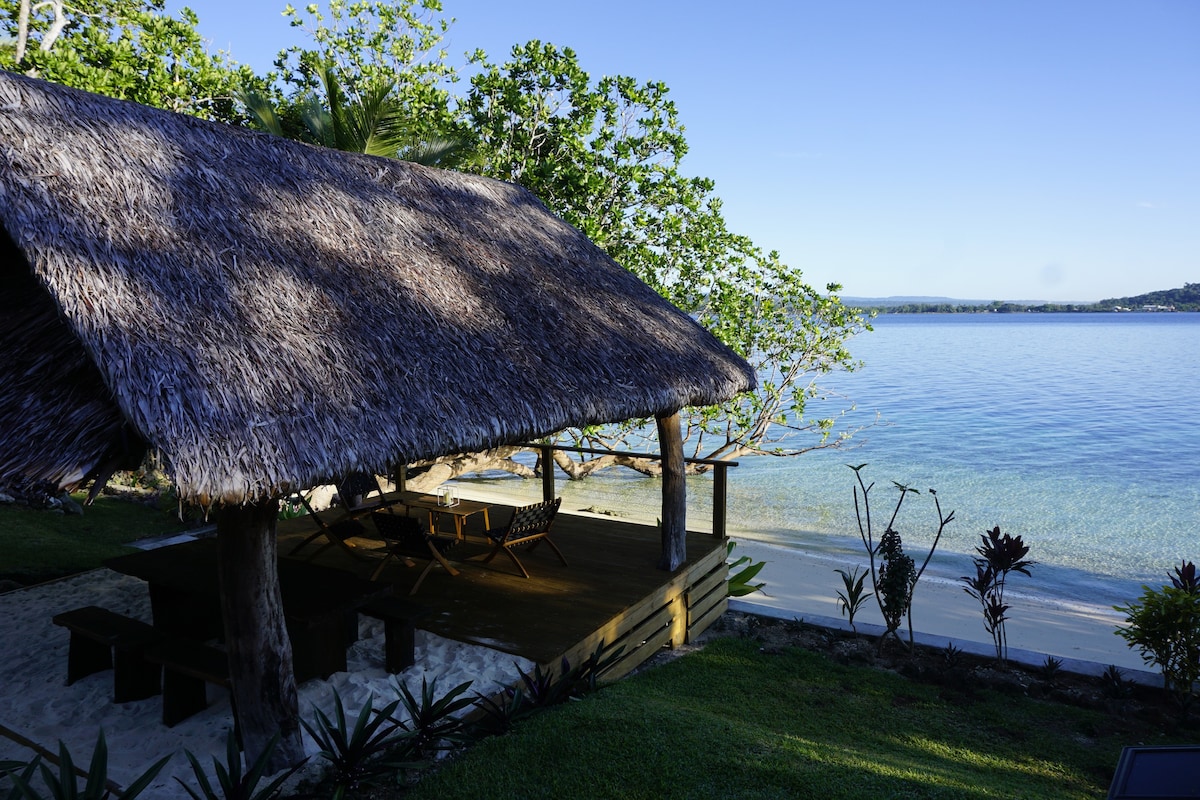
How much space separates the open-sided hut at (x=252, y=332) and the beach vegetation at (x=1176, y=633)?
12.0ft

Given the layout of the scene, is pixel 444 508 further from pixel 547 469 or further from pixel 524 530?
pixel 547 469

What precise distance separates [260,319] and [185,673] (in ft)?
6.15

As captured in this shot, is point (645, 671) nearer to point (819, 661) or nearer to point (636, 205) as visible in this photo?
point (819, 661)

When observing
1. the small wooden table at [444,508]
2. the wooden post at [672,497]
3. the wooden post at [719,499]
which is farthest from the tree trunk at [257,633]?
the wooden post at [719,499]

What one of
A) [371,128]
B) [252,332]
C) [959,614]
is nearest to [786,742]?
[252,332]

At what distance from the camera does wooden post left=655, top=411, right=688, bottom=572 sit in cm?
627

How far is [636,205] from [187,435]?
947 centimetres

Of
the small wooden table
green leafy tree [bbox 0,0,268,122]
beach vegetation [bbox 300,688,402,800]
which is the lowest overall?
beach vegetation [bbox 300,688,402,800]

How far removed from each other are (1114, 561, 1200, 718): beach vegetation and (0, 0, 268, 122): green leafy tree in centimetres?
1252

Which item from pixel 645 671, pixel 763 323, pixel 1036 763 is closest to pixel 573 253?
pixel 645 671

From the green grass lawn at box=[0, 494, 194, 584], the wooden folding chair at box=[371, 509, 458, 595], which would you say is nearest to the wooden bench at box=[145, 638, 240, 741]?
the wooden folding chair at box=[371, 509, 458, 595]

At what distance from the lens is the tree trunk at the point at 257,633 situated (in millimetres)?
3430

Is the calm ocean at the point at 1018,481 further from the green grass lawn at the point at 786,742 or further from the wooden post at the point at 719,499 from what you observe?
the green grass lawn at the point at 786,742

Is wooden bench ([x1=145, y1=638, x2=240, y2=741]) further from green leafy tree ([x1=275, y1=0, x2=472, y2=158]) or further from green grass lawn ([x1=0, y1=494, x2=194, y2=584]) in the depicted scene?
green leafy tree ([x1=275, y1=0, x2=472, y2=158])
